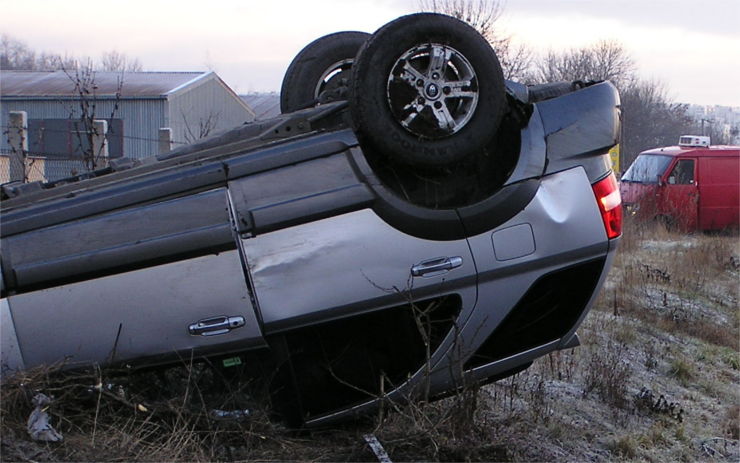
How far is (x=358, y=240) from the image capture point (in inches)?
158

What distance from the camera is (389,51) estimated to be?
13.7 feet

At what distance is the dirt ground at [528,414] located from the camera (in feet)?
12.5

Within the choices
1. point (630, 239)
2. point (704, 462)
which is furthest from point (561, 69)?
point (704, 462)

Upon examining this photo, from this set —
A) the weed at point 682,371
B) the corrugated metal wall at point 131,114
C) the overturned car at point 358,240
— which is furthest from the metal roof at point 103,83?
the overturned car at point 358,240

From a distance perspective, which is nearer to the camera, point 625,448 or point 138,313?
point 138,313

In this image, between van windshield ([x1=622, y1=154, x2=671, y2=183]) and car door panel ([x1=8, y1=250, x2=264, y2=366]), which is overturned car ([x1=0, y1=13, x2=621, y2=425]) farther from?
van windshield ([x1=622, y1=154, x2=671, y2=183])

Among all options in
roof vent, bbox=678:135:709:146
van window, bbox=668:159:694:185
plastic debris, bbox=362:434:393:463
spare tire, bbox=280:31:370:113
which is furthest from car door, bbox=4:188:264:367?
roof vent, bbox=678:135:709:146

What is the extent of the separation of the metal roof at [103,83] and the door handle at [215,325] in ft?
87.8

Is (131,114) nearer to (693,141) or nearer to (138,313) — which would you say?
(693,141)

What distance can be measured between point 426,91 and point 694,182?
17543mm

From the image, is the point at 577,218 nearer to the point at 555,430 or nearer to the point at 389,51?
the point at 389,51

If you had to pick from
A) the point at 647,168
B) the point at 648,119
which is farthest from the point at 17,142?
the point at 648,119

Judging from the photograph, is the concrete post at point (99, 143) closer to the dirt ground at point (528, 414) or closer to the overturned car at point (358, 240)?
the dirt ground at point (528, 414)

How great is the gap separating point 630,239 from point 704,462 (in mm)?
10021
